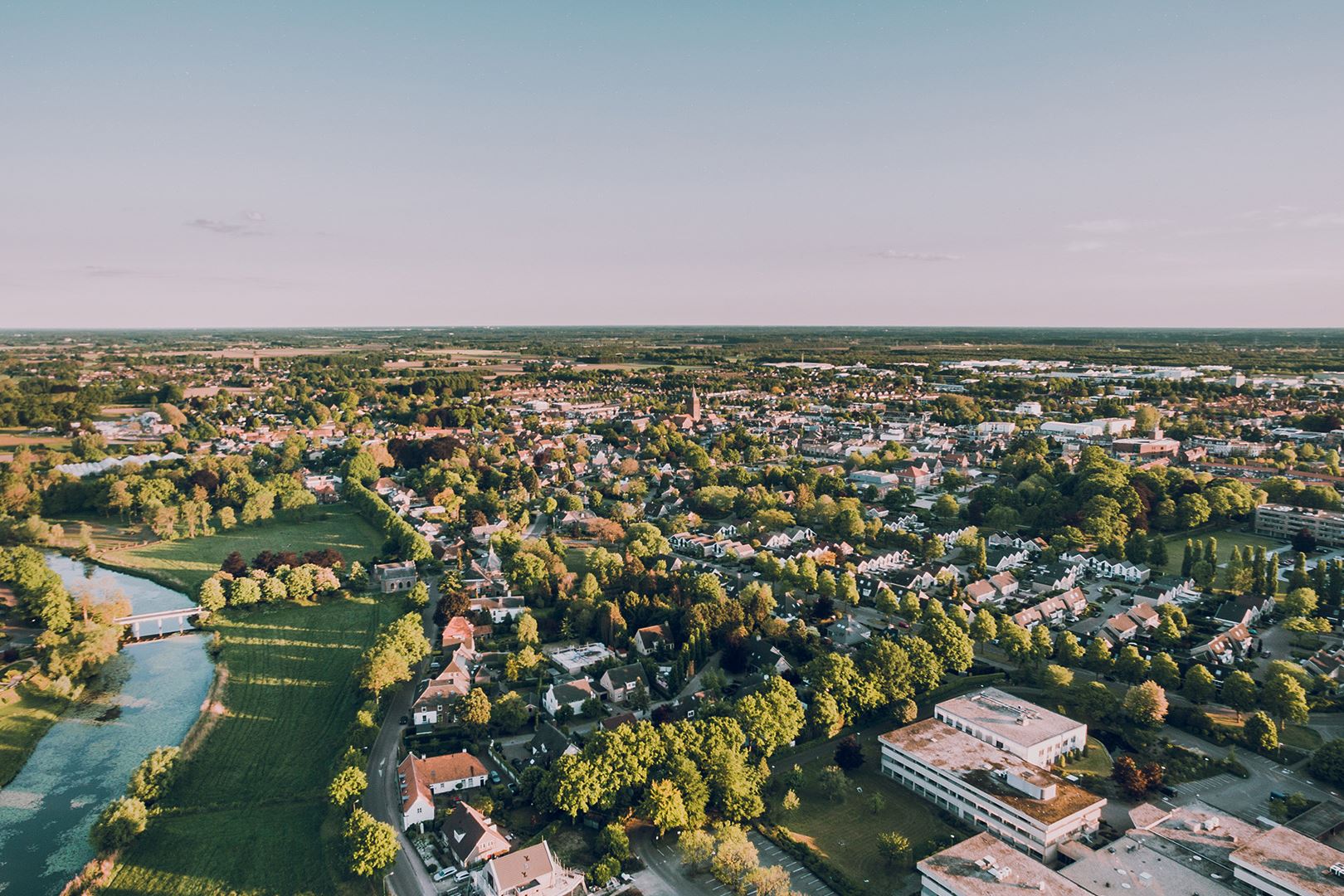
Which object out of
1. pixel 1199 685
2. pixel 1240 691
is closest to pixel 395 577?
pixel 1199 685

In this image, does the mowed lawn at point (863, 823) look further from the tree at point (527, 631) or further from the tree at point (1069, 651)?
the tree at point (527, 631)

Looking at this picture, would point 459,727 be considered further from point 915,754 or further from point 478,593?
point 915,754

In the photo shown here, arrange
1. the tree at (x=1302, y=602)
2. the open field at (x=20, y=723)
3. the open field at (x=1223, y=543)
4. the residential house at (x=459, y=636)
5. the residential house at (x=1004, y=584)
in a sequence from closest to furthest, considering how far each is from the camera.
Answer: the open field at (x=20, y=723), the residential house at (x=459, y=636), the tree at (x=1302, y=602), the residential house at (x=1004, y=584), the open field at (x=1223, y=543)

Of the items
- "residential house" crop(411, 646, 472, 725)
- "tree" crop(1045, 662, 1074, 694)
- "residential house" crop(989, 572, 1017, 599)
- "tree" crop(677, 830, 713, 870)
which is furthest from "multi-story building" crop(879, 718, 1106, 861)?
"residential house" crop(989, 572, 1017, 599)

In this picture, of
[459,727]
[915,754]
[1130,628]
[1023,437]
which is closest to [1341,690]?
[1130,628]

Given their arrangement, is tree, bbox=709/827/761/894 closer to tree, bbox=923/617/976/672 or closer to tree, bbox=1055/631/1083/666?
tree, bbox=923/617/976/672

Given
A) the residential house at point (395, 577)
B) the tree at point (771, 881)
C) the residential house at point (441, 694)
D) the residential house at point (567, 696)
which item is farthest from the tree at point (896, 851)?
the residential house at point (395, 577)
